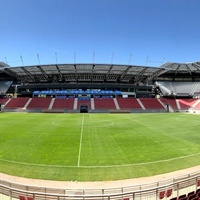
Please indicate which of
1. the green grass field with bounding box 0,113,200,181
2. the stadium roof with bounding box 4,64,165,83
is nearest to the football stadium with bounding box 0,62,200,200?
the green grass field with bounding box 0,113,200,181

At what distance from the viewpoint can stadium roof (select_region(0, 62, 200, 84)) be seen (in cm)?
6969

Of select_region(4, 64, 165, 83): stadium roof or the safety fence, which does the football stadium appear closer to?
the safety fence

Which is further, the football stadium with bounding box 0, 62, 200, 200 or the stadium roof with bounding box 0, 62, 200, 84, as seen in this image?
the stadium roof with bounding box 0, 62, 200, 84

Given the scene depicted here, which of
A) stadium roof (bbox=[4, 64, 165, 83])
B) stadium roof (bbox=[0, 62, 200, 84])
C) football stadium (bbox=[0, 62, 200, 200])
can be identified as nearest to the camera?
football stadium (bbox=[0, 62, 200, 200])

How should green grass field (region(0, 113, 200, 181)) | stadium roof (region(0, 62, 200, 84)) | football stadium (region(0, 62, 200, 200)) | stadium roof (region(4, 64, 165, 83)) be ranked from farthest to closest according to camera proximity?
stadium roof (region(0, 62, 200, 84)) < stadium roof (region(4, 64, 165, 83)) < green grass field (region(0, 113, 200, 181)) < football stadium (region(0, 62, 200, 200))

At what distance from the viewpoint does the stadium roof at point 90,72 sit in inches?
2744

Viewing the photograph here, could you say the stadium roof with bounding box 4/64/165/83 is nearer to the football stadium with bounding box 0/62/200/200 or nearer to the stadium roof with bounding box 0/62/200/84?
the stadium roof with bounding box 0/62/200/84

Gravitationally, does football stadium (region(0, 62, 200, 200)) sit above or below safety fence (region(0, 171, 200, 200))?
below

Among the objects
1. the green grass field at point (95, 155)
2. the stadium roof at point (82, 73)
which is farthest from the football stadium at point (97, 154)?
the stadium roof at point (82, 73)

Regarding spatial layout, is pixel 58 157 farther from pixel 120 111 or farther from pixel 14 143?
pixel 120 111

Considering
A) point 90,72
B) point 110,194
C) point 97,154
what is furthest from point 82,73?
point 110,194

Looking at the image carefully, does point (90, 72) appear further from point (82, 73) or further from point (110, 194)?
point (110, 194)

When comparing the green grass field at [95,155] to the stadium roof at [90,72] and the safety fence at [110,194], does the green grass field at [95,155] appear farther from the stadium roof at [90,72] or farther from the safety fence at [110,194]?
the stadium roof at [90,72]

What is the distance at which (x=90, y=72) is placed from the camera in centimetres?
7525
